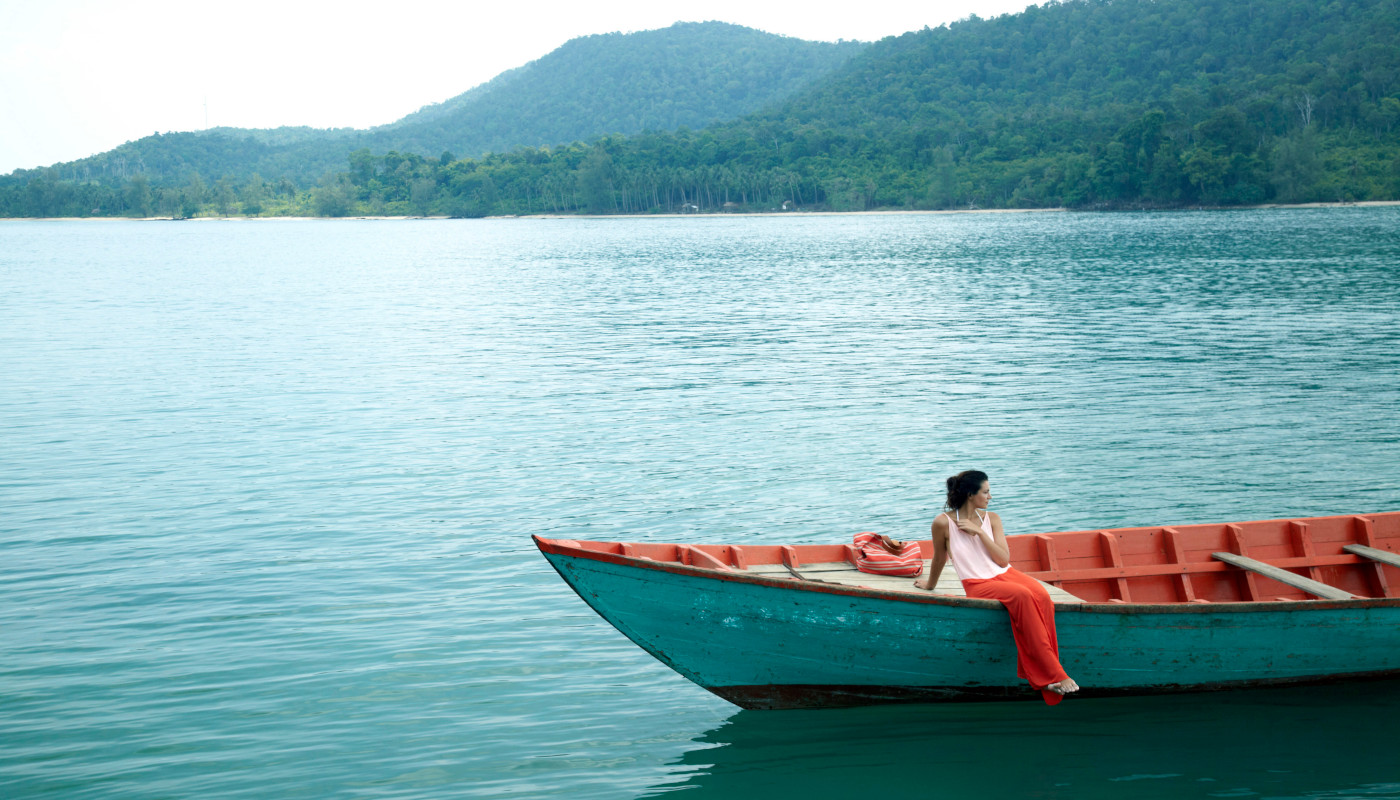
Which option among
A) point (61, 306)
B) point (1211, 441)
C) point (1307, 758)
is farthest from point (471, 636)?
point (61, 306)

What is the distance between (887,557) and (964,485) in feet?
4.59

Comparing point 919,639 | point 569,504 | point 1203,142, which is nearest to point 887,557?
point 919,639

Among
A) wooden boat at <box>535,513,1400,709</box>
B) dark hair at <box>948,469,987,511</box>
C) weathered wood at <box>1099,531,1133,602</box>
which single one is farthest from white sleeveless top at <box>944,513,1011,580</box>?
weathered wood at <box>1099,531,1133,602</box>

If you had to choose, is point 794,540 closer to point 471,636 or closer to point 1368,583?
point 471,636

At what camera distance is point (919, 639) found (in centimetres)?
834

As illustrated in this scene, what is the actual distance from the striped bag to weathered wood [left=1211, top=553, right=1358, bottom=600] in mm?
2776

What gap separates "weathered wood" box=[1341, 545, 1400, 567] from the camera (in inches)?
388

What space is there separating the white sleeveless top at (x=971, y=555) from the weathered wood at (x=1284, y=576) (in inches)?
108

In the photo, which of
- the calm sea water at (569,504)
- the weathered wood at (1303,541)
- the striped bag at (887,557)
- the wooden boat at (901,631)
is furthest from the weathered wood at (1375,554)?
the striped bag at (887,557)

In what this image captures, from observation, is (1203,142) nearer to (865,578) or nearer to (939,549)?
(865,578)

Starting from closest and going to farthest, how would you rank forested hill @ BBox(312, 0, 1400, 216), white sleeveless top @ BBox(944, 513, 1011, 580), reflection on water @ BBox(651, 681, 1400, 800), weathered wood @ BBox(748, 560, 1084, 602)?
reflection on water @ BBox(651, 681, 1400, 800), white sleeveless top @ BBox(944, 513, 1011, 580), weathered wood @ BBox(748, 560, 1084, 602), forested hill @ BBox(312, 0, 1400, 216)

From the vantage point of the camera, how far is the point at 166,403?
2441 centimetres

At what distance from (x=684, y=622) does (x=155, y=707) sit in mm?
4630

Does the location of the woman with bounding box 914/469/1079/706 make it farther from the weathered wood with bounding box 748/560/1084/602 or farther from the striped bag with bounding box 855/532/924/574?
the striped bag with bounding box 855/532/924/574
